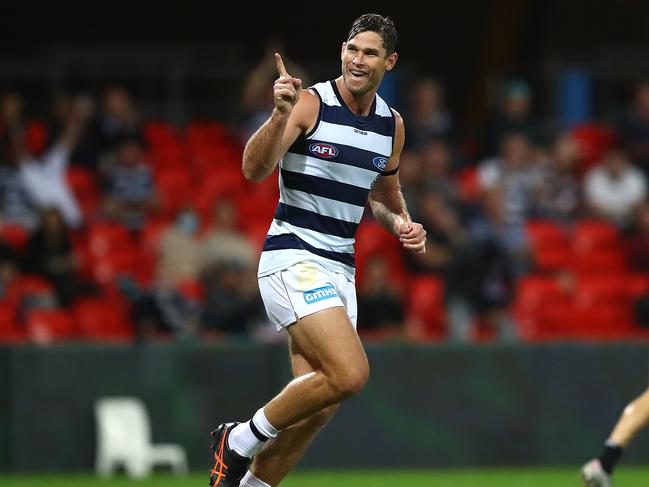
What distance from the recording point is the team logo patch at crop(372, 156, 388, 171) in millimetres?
7465

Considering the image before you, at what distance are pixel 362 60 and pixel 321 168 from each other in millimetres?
579

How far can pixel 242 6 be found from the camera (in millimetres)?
20656

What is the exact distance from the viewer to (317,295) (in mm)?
7180

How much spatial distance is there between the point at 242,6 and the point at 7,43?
3.34 m

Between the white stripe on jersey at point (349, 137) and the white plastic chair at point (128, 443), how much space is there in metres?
5.75

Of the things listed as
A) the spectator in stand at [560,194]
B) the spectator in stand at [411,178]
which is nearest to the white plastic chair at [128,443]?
the spectator in stand at [411,178]

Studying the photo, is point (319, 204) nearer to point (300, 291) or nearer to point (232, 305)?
point (300, 291)

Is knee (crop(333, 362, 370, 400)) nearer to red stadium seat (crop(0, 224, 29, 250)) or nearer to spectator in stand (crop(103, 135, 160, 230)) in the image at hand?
red stadium seat (crop(0, 224, 29, 250))

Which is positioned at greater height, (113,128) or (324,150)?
(324,150)

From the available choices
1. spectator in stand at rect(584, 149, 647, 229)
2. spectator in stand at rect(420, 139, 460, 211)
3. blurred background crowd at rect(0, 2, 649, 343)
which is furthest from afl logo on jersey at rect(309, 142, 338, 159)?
spectator in stand at rect(584, 149, 647, 229)

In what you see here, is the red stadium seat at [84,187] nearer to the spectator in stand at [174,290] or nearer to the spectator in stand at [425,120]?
the spectator in stand at [174,290]

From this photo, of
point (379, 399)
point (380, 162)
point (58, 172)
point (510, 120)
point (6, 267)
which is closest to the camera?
point (380, 162)

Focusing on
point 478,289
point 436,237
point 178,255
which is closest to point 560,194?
point 436,237

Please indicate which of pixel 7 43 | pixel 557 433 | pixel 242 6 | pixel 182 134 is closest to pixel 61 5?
pixel 7 43
